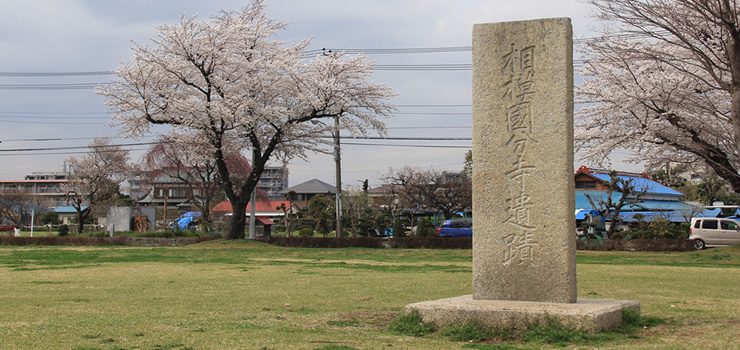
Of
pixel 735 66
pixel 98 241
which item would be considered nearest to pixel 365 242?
pixel 98 241

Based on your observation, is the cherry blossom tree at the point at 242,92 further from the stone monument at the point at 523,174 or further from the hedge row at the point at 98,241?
the stone monument at the point at 523,174

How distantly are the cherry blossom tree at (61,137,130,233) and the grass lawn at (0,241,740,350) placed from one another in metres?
39.1

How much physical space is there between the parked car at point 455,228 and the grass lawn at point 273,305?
23.5 meters

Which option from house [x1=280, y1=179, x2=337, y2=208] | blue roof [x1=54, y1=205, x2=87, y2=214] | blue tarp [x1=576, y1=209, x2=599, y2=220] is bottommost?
blue tarp [x1=576, y1=209, x2=599, y2=220]

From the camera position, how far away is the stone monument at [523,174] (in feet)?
22.3

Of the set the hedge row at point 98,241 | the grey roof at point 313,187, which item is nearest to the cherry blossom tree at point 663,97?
the hedge row at point 98,241

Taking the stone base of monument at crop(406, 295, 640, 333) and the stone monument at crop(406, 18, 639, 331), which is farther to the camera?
the stone monument at crop(406, 18, 639, 331)

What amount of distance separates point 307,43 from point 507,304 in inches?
1219

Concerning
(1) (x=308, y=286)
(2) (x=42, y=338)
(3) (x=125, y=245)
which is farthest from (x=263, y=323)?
(3) (x=125, y=245)

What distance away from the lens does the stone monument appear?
267 inches

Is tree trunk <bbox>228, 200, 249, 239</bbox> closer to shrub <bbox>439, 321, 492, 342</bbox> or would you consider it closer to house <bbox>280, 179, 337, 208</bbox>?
shrub <bbox>439, 321, 492, 342</bbox>

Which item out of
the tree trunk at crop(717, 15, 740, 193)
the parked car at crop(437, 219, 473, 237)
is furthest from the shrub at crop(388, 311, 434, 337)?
the parked car at crop(437, 219, 473, 237)

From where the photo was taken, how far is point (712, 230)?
98.0 feet

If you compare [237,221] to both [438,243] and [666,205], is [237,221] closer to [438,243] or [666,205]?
[438,243]
